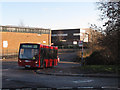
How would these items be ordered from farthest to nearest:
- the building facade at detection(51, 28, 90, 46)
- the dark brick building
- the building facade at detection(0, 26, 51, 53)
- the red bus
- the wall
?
the dark brick building, the building facade at detection(51, 28, 90, 46), the wall, the building facade at detection(0, 26, 51, 53), the red bus

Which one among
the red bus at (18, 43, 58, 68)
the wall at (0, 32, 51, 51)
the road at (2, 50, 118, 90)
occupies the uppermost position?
the wall at (0, 32, 51, 51)

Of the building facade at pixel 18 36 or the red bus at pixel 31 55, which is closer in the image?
the red bus at pixel 31 55

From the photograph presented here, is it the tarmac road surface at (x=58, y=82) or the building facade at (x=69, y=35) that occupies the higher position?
the building facade at (x=69, y=35)

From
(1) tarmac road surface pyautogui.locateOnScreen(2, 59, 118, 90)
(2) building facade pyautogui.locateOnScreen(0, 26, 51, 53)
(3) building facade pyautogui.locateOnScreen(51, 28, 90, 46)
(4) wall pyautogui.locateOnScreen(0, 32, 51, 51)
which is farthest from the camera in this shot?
(3) building facade pyautogui.locateOnScreen(51, 28, 90, 46)

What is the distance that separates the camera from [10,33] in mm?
63844

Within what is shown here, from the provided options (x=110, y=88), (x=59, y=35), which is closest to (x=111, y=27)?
(x=110, y=88)

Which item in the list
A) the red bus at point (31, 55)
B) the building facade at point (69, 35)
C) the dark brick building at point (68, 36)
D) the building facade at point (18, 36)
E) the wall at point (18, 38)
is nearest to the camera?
the red bus at point (31, 55)

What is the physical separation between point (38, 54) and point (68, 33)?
81866 millimetres

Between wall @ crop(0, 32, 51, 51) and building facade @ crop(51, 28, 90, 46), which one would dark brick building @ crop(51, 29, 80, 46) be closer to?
building facade @ crop(51, 28, 90, 46)

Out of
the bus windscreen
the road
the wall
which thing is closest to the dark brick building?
the wall

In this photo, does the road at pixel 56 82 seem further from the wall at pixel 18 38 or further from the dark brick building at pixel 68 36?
the dark brick building at pixel 68 36

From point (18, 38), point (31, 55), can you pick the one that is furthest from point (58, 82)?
point (18, 38)

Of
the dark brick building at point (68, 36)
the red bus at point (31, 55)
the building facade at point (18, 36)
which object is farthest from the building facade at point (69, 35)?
the red bus at point (31, 55)

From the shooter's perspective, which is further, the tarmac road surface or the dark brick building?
the dark brick building
